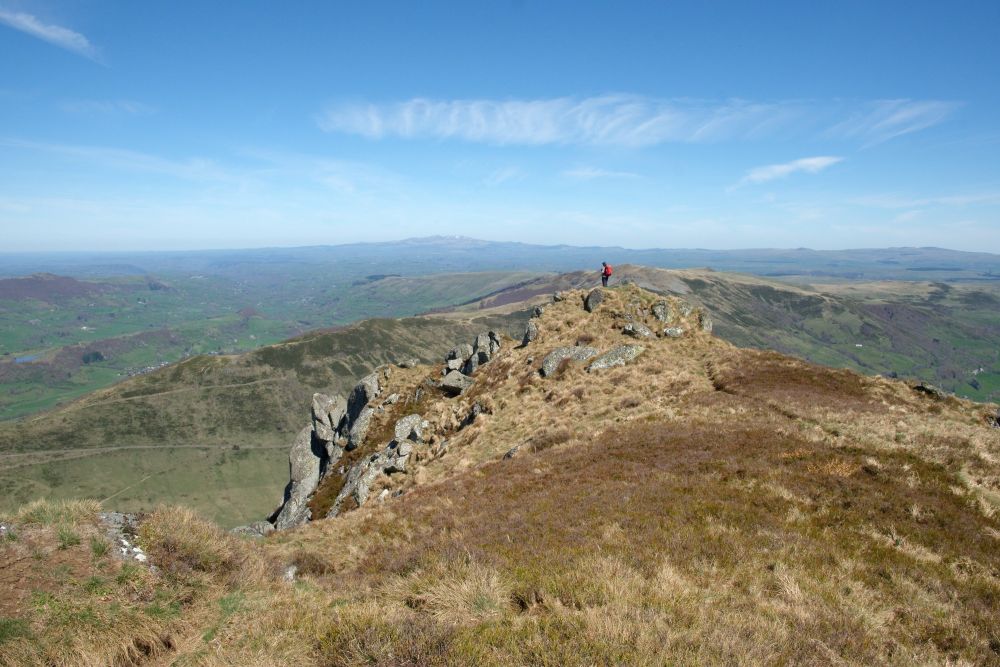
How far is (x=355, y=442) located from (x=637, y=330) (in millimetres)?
27628

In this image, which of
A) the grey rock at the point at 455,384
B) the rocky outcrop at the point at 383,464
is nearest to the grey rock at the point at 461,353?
the grey rock at the point at 455,384

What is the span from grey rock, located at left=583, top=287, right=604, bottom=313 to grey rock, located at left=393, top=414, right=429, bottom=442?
21486 millimetres

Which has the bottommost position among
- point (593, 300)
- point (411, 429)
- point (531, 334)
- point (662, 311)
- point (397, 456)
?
point (397, 456)

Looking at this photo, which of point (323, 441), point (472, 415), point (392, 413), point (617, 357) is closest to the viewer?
point (472, 415)

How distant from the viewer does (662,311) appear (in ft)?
143

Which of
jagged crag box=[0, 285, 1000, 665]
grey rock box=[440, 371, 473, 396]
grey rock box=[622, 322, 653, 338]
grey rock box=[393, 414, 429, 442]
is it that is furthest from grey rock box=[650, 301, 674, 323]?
grey rock box=[393, 414, 429, 442]

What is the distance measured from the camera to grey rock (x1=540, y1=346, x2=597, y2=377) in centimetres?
3584

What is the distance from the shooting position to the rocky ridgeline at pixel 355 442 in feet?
102

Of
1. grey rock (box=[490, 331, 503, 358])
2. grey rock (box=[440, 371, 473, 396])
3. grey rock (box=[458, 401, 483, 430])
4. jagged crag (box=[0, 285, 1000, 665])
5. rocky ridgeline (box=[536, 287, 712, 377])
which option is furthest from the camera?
grey rock (box=[490, 331, 503, 358])

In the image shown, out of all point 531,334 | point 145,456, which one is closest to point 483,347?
point 531,334

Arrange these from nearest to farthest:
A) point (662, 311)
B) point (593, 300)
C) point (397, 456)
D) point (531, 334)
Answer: point (397, 456)
point (662, 311)
point (531, 334)
point (593, 300)

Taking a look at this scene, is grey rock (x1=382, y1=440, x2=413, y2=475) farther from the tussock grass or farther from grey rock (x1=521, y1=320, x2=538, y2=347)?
the tussock grass

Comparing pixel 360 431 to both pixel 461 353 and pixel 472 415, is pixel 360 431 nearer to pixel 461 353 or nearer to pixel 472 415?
pixel 472 415

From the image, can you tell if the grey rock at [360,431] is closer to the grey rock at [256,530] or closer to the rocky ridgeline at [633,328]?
the grey rock at [256,530]
